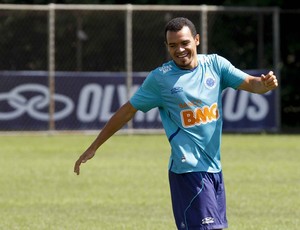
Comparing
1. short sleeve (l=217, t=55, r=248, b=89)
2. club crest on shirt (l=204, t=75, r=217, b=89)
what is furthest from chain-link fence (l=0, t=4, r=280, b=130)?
club crest on shirt (l=204, t=75, r=217, b=89)

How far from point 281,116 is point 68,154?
847 centimetres

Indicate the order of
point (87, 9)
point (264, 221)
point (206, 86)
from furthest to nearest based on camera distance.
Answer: point (87, 9), point (264, 221), point (206, 86)

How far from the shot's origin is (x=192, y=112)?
6.77 meters

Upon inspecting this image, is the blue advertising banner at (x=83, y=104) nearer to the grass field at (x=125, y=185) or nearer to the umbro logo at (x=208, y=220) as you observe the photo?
the grass field at (x=125, y=185)

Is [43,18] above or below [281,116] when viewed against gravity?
above

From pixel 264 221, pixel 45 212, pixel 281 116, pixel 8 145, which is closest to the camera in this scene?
pixel 264 221

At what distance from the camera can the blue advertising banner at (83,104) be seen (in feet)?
73.4

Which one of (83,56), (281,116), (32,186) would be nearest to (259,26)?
(281,116)

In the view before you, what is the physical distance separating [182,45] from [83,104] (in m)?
16.3

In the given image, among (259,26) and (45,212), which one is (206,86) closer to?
(45,212)

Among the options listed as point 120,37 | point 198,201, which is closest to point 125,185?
point 198,201

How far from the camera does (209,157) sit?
267 inches

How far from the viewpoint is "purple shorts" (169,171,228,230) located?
262 inches

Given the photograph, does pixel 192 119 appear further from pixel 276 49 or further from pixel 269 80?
pixel 276 49
